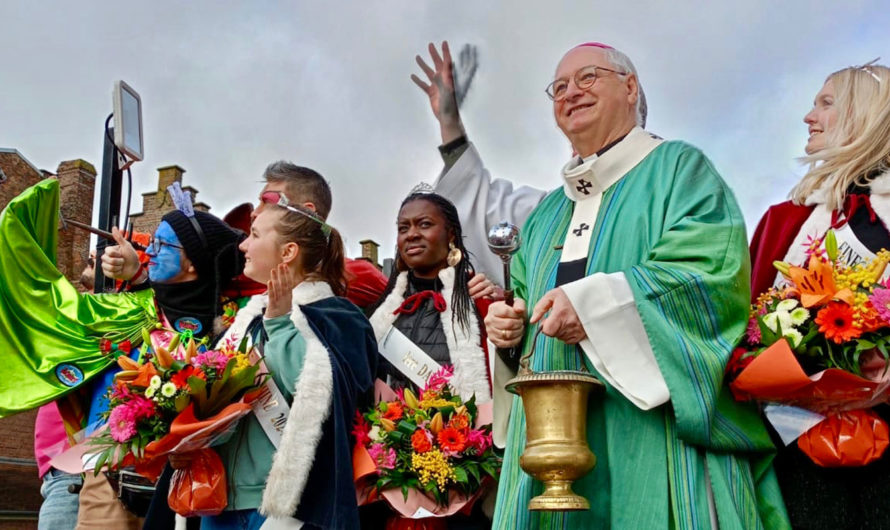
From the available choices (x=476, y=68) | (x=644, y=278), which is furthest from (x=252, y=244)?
(x=644, y=278)

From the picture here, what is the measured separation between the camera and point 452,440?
381 cm

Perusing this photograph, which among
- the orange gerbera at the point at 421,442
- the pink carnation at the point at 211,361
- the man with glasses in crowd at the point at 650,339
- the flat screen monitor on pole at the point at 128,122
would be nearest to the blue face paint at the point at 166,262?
the flat screen monitor on pole at the point at 128,122

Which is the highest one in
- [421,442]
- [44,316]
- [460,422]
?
[44,316]

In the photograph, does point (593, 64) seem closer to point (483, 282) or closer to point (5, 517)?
point (483, 282)

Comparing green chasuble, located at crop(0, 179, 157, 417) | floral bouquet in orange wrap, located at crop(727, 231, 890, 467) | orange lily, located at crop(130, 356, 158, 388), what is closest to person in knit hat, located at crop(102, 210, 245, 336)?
green chasuble, located at crop(0, 179, 157, 417)

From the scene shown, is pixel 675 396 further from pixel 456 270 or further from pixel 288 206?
pixel 288 206

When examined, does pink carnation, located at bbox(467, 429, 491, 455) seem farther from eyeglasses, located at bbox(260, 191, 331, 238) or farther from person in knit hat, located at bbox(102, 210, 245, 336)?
person in knit hat, located at bbox(102, 210, 245, 336)

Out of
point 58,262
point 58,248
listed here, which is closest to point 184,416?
point 58,248

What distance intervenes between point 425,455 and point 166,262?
219 centimetres

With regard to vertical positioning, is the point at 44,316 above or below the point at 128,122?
below

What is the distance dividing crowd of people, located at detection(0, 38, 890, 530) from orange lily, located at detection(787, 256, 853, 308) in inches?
8.5

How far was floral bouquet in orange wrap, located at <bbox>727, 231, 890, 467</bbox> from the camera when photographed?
2.78 m

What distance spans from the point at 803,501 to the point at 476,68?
3.19m

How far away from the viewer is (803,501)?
9.83 ft
